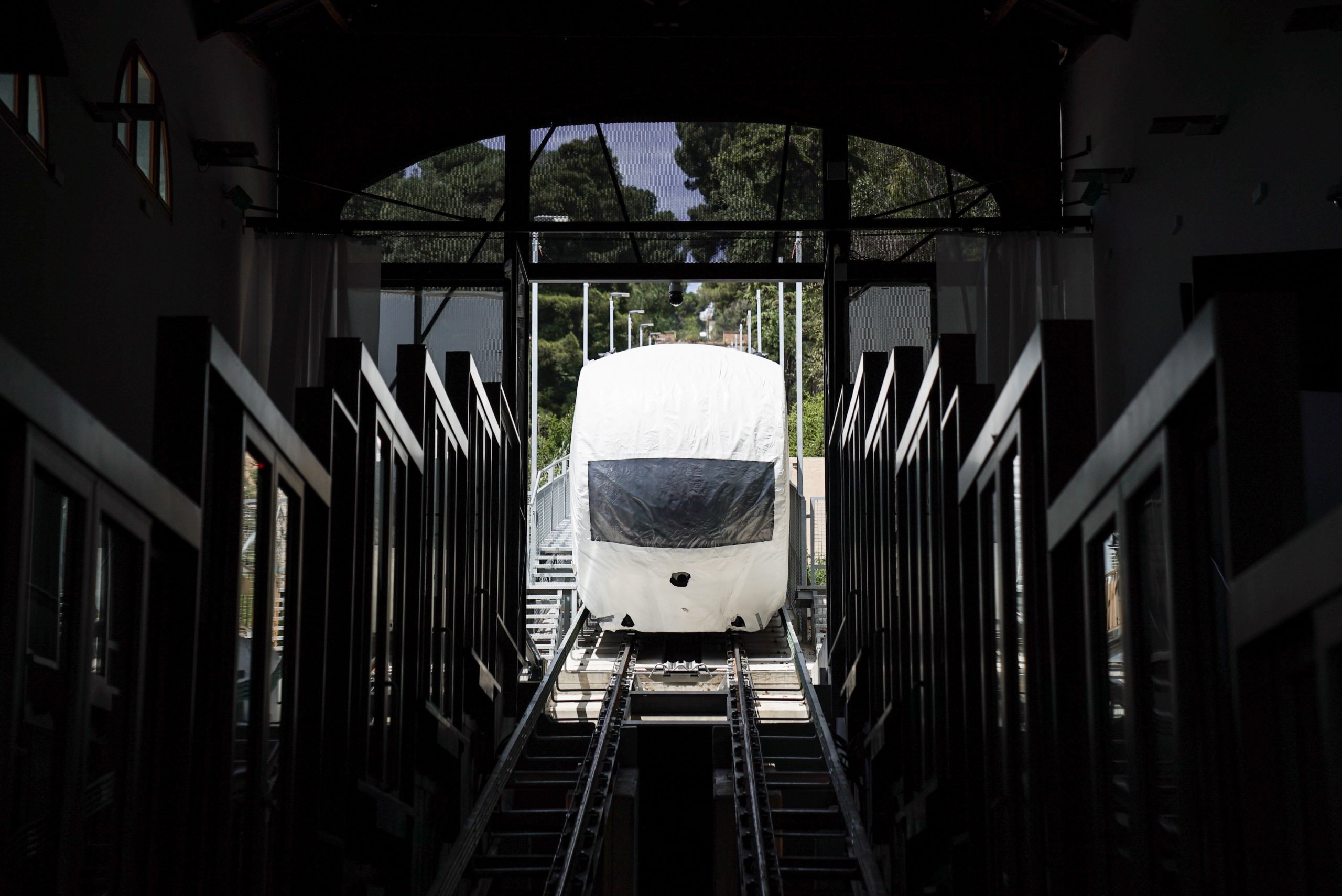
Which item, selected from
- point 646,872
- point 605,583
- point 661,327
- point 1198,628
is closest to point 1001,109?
point 605,583

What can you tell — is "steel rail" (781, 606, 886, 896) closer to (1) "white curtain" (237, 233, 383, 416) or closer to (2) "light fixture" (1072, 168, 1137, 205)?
(2) "light fixture" (1072, 168, 1137, 205)

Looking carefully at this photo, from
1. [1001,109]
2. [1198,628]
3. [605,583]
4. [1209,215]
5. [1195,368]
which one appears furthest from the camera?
[605,583]

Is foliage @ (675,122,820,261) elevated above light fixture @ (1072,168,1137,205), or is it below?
above

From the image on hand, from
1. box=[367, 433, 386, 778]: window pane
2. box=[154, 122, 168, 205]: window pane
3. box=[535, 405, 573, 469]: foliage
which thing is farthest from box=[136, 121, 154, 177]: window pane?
box=[535, 405, 573, 469]: foliage

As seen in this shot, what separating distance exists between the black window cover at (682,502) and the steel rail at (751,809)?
227 cm

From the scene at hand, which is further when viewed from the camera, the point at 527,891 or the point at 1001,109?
the point at 1001,109

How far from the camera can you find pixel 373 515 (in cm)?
445

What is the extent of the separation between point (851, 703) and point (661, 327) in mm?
40909

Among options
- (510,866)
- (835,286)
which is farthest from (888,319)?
(510,866)

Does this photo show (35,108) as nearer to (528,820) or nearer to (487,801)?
(487,801)

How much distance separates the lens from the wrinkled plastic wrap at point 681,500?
1289 cm

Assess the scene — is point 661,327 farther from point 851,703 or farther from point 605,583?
point 851,703

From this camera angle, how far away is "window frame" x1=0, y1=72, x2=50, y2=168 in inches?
266

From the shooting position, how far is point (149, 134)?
30.0 feet
